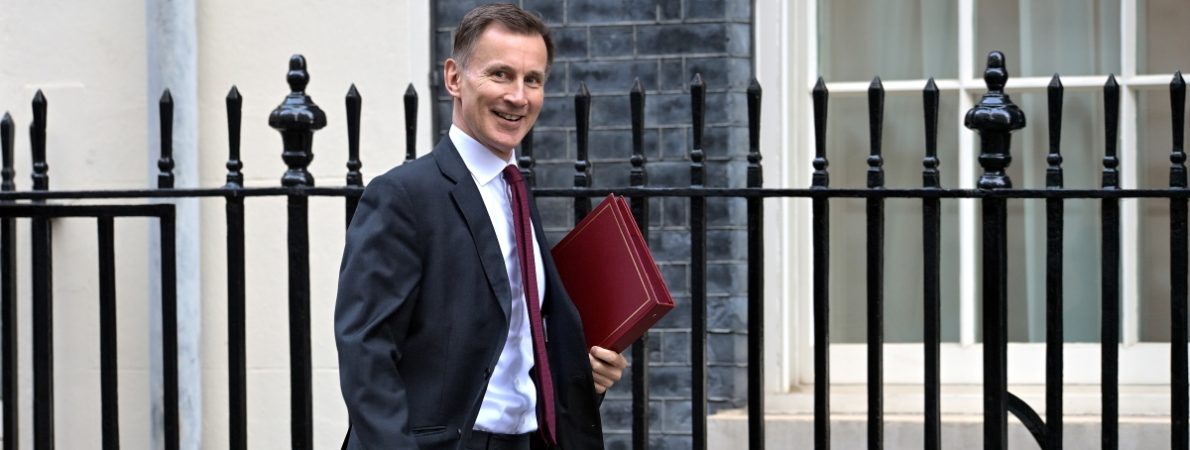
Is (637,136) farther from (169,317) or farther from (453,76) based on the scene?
(169,317)

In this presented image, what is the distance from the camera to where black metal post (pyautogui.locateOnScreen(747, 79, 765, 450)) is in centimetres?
362

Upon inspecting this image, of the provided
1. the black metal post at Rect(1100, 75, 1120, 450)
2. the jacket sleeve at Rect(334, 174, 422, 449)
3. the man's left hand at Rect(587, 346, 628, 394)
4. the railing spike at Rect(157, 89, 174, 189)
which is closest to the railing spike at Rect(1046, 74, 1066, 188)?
the black metal post at Rect(1100, 75, 1120, 450)

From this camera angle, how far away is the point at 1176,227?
3.46 m

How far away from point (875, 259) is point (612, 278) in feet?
2.74

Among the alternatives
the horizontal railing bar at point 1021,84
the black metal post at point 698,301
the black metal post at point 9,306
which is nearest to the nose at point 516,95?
the black metal post at point 698,301

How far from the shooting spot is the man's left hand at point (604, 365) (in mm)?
2934

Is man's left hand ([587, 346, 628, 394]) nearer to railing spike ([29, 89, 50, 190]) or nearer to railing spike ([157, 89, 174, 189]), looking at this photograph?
railing spike ([157, 89, 174, 189])

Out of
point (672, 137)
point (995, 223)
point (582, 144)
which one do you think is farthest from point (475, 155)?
point (672, 137)

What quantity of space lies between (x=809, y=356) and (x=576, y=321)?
257 centimetres

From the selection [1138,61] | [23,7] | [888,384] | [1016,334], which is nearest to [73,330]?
[23,7]

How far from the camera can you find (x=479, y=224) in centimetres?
279

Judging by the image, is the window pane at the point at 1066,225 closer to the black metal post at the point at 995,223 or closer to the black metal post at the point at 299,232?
the black metal post at the point at 995,223

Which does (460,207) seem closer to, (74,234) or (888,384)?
(888,384)

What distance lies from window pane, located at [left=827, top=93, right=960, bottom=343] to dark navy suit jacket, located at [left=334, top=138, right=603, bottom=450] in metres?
2.74
